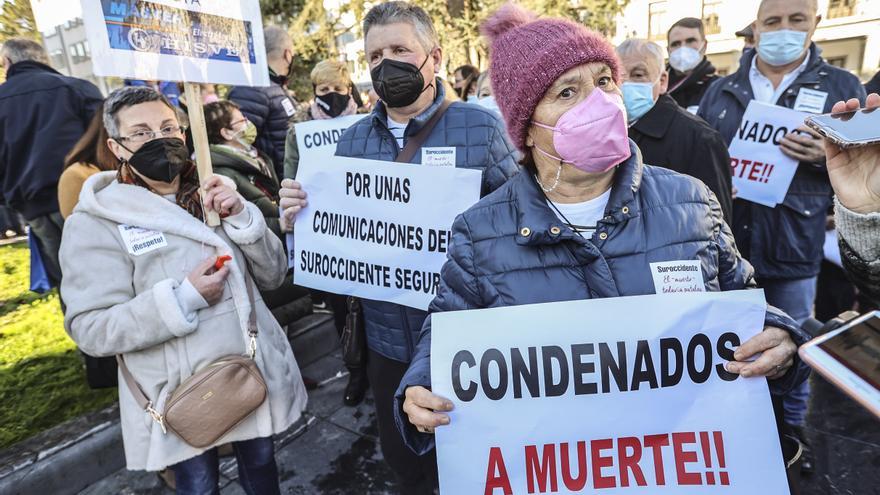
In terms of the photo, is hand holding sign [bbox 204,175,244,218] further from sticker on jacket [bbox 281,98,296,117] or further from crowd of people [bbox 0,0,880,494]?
sticker on jacket [bbox 281,98,296,117]

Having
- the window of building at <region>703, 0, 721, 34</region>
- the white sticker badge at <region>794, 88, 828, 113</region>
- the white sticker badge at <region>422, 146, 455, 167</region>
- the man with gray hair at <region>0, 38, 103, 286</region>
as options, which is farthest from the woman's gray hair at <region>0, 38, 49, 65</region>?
the window of building at <region>703, 0, 721, 34</region>

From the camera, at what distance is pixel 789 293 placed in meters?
3.14

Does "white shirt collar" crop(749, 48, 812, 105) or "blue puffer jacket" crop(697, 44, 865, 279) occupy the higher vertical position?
"white shirt collar" crop(749, 48, 812, 105)

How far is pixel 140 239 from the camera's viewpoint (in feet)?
7.11

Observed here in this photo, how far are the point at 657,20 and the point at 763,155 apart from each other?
2429 centimetres

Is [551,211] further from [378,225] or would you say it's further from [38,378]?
[38,378]

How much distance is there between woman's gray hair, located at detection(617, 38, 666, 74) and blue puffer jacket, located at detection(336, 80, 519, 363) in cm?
125

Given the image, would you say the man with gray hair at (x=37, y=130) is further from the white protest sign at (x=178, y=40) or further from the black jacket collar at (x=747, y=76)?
the black jacket collar at (x=747, y=76)

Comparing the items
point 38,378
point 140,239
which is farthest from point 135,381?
point 38,378

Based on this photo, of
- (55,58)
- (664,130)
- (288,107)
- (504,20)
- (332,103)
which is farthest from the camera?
(55,58)

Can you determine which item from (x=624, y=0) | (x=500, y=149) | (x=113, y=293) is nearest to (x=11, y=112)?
(x=113, y=293)

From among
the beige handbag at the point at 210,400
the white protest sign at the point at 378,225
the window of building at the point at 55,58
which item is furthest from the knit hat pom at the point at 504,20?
the window of building at the point at 55,58

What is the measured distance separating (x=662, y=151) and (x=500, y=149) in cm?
100

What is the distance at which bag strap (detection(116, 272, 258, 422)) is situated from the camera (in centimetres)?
217
